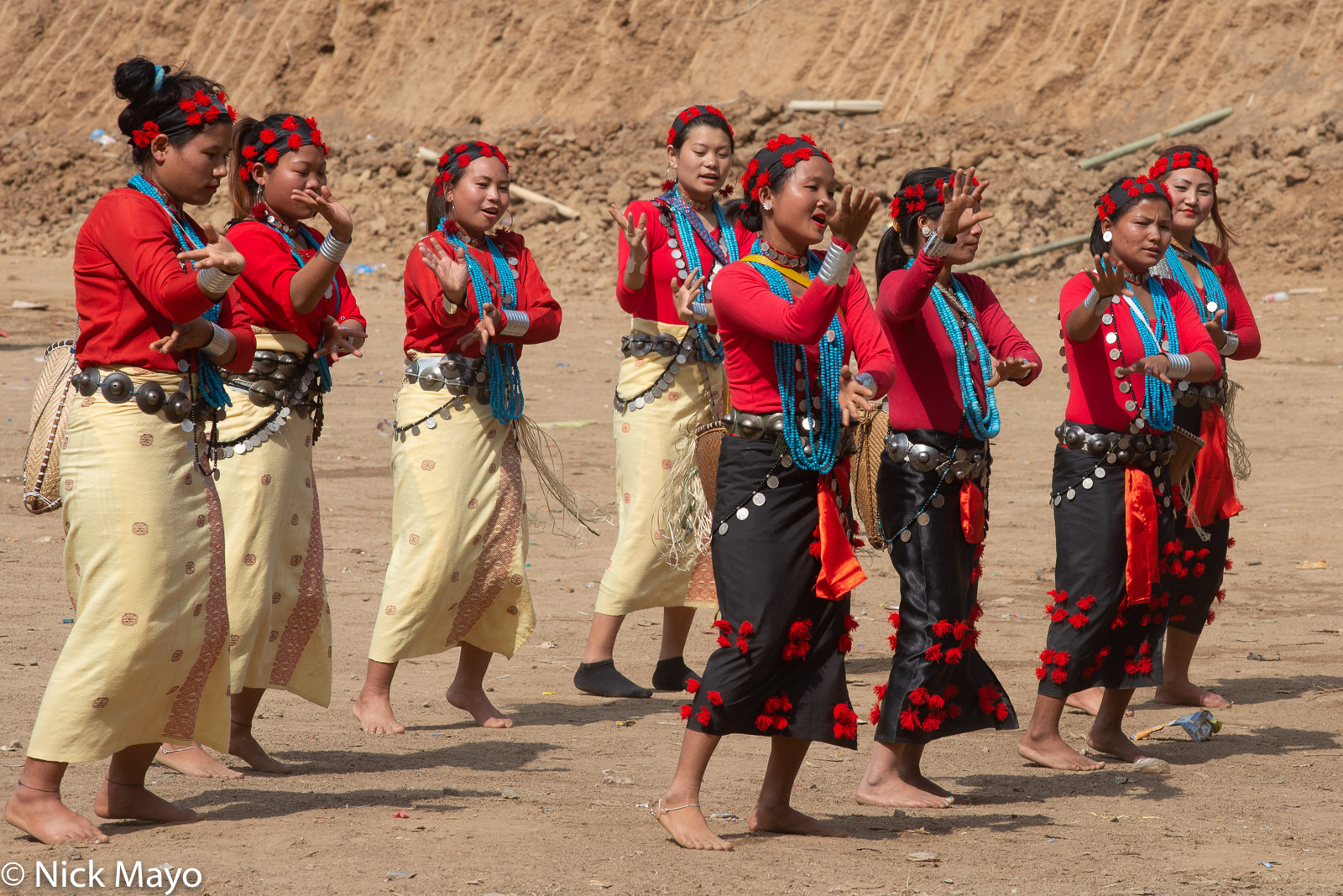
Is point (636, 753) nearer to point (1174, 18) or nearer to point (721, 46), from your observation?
point (1174, 18)

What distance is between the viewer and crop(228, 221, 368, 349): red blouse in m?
5.17

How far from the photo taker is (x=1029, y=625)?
795cm

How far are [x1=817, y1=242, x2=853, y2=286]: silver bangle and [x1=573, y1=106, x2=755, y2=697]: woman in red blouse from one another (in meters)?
2.55

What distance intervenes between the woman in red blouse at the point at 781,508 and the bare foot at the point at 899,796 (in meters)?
0.60

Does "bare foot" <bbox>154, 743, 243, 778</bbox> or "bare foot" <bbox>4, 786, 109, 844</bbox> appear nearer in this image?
"bare foot" <bbox>4, 786, 109, 844</bbox>

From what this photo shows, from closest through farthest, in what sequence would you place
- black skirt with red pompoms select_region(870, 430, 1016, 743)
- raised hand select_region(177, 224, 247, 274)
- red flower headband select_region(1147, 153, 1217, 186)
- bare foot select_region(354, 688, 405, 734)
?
raised hand select_region(177, 224, 247, 274)
black skirt with red pompoms select_region(870, 430, 1016, 743)
bare foot select_region(354, 688, 405, 734)
red flower headband select_region(1147, 153, 1217, 186)

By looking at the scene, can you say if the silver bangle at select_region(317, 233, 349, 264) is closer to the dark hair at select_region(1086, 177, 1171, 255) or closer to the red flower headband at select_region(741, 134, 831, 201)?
the red flower headband at select_region(741, 134, 831, 201)

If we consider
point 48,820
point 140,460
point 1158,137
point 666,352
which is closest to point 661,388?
point 666,352

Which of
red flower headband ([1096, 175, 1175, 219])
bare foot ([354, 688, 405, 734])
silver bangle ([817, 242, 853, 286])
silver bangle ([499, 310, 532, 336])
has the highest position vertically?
red flower headband ([1096, 175, 1175, 219])

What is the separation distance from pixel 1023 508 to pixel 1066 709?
4.22 m

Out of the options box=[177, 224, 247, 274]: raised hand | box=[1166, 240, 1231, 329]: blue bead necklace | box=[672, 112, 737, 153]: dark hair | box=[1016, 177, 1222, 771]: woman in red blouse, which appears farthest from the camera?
box=[672, 112, 737, 153]: dark hair

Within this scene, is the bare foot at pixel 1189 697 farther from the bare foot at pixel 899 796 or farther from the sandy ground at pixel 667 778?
the bare foot at pixel 899 796

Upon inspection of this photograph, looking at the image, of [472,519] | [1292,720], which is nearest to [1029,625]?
[1292,720]

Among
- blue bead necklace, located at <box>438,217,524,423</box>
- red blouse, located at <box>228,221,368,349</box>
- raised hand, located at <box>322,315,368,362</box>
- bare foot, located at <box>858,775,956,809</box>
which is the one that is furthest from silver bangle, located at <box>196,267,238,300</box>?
bare foot, located at <box>858,775,956,809</box>
